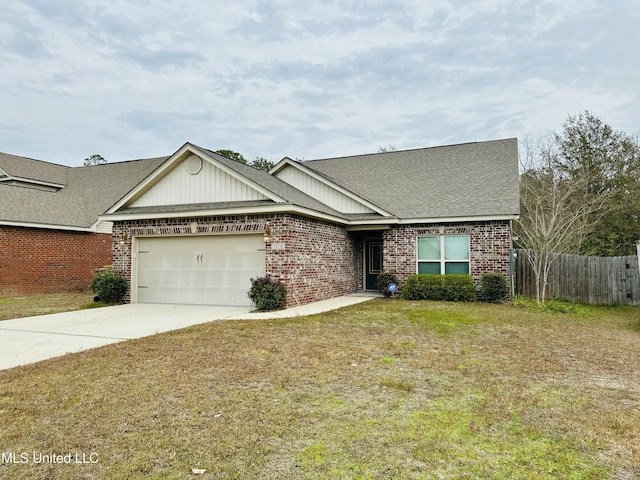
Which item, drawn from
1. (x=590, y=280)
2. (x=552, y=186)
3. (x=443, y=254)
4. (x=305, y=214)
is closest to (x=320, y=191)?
(x=305, y=214)

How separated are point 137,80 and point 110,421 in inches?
727

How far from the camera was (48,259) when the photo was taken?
58.3ft

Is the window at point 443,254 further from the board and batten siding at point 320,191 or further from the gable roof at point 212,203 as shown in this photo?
the gable roof at point 212,203

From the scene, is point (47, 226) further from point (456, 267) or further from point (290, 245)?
point (456, 267)

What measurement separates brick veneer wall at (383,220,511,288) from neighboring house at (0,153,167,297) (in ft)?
43.2

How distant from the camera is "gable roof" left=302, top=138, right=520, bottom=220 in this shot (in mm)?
14445

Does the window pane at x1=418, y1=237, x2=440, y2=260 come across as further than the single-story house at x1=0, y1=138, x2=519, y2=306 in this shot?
Yes

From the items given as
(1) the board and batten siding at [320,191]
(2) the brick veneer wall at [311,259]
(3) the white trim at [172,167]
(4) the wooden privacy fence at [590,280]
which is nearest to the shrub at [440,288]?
(2) the brick veneer wall at [311,259]

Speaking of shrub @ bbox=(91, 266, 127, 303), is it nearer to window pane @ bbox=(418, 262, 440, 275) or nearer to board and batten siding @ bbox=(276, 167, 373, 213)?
board and batten siding @ bbox=(276, 167, 373, 213)

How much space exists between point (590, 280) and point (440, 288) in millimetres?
5166

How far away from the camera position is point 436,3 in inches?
494

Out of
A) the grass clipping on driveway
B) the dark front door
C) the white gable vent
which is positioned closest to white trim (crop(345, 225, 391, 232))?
the dark front door

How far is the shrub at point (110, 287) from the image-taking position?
1346cm

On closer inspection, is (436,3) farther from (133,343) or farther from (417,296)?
(133,343)
